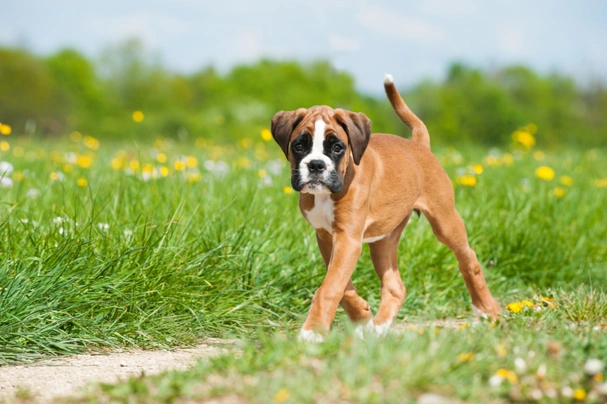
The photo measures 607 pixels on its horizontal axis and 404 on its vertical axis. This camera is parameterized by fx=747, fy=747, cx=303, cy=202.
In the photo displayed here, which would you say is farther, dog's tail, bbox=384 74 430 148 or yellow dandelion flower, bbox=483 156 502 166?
yellow dandelion flower, bbox=483 156 502 166

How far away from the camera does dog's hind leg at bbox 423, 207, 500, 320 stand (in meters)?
4.70

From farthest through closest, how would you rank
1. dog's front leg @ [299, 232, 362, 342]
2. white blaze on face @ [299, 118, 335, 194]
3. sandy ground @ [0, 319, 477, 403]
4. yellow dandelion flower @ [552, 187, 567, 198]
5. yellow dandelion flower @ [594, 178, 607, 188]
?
yellow dandelion flower @ [594, 178, 607, 188] → yellow dandelion flower @ [552, 187, 567, 198] → white blaze on face @ [299, 118, 335, 194] → dog's front leg @ [299, 232, 362, 342] → sandy ground @ [0, 319, 477, 403]

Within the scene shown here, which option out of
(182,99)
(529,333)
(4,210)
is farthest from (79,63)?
(529,333)

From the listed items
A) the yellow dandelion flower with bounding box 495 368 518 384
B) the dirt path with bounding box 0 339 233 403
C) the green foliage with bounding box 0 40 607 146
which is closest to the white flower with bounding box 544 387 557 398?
the yellow dandelion flower with bounding box 495 368 518 384

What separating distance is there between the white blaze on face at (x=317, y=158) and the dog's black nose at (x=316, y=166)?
0.01m

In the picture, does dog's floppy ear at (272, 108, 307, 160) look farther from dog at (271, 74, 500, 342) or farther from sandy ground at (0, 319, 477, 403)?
sandy ground at (0, 319, 477, 403)

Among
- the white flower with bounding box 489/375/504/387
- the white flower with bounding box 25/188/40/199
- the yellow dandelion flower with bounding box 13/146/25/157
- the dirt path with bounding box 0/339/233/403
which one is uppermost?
the white flower with bounding box 489/375/504/387

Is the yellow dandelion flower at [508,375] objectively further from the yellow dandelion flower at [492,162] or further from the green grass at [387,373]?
the yellow dandelion flower at [492,162]

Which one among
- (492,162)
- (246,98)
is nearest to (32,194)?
(492,162)

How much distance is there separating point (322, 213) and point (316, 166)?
0.40m

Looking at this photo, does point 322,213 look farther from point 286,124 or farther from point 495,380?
point 495,380

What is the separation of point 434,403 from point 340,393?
12.7 inches

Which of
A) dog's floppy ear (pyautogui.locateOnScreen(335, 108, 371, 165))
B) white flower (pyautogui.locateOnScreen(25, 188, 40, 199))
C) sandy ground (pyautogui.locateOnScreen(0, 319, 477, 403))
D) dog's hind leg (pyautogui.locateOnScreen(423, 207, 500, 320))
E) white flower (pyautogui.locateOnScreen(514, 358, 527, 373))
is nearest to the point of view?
white flower (pyautogui.locateOnScreen(514, 358, 527, 373))

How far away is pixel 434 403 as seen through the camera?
2.52m
